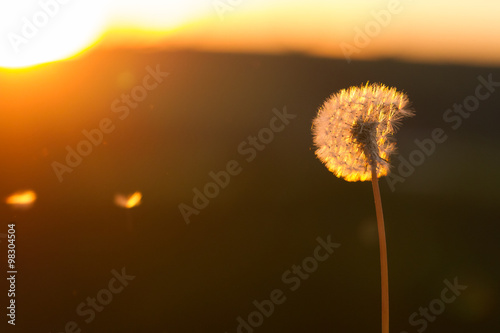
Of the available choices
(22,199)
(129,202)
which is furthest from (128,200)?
(22,199)

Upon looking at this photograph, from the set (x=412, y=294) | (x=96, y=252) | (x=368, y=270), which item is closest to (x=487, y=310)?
(x=412, y=294)

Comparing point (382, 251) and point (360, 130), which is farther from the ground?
point (360, 130)

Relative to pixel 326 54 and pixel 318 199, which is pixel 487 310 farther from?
pixel 326 54

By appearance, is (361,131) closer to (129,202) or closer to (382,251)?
(382,251)

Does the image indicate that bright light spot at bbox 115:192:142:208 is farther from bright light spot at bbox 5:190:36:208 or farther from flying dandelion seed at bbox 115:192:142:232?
bright light spot at bbox 5:190:36:208

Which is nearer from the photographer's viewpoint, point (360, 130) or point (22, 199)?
point (360, 130)

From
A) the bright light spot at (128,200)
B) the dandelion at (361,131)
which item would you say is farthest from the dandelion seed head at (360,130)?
the bright light spot at (128,200)
